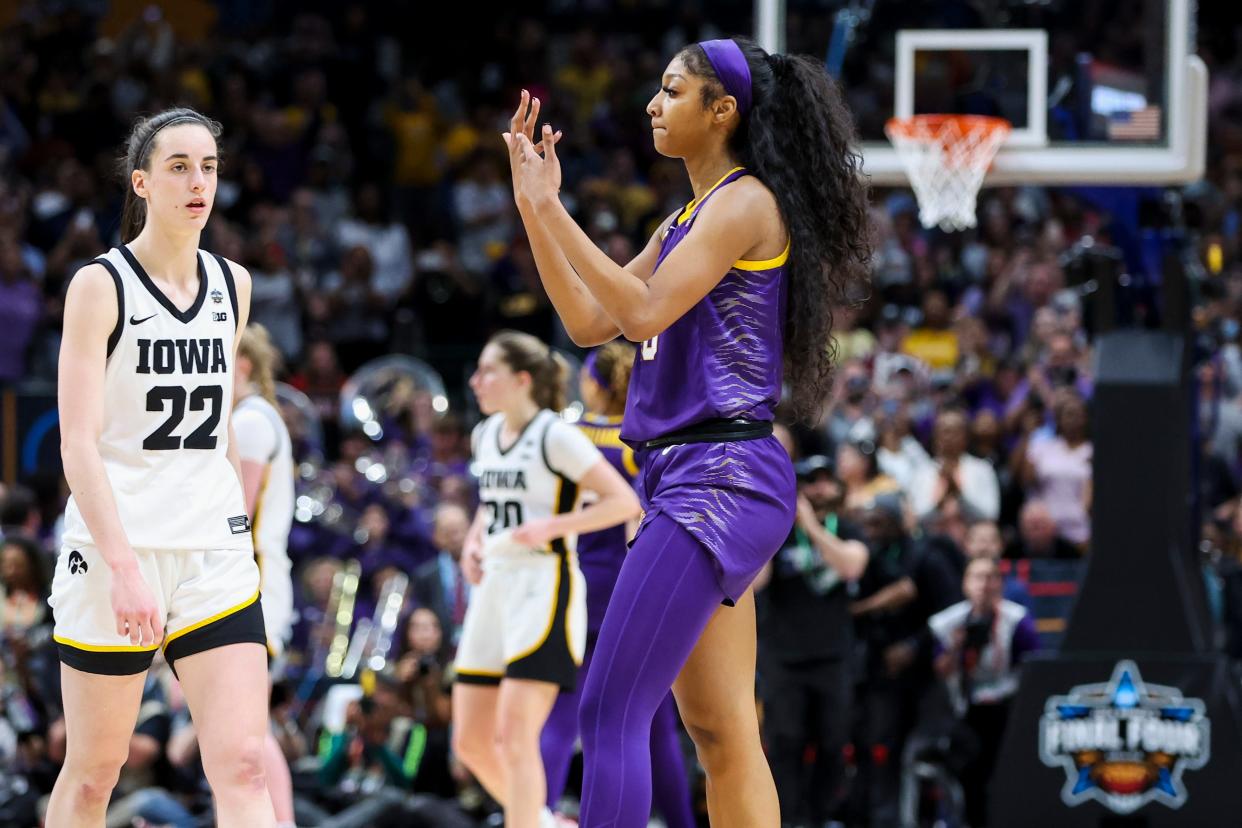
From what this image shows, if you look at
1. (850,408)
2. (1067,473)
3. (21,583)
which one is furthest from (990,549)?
(21,583)

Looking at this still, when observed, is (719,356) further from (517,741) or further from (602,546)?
(602,546)

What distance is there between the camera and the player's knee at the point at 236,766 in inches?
183

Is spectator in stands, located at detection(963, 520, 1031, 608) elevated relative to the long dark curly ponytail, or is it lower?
lower

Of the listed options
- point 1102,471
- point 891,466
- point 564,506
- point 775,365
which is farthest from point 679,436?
point 891,466

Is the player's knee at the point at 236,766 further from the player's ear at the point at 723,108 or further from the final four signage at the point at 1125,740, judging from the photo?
the final four signage at the point at 1125,740

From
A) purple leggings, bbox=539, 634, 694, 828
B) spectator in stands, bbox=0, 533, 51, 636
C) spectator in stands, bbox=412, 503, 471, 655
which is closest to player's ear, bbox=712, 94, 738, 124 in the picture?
purple leggings, bbox=539, 634, 694, 828

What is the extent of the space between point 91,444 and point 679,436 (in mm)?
1429

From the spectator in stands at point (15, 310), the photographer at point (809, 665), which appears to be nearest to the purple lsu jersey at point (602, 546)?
the photographer at point (809, 665)

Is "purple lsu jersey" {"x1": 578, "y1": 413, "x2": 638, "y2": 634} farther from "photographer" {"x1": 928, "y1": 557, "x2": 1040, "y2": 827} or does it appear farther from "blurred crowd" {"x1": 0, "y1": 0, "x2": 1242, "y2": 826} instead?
"photographer" {"x1": 928, "y1": 557, "x2": 1040, "y2": 827}

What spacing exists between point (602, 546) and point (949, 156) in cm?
308

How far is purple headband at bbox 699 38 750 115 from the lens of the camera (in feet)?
15.6

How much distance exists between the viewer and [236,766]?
4645 millimetres

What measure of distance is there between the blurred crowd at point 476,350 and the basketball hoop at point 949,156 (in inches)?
24.1

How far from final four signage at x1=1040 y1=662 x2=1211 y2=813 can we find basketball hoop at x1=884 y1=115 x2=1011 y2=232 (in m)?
2.48
